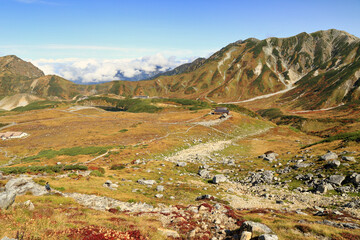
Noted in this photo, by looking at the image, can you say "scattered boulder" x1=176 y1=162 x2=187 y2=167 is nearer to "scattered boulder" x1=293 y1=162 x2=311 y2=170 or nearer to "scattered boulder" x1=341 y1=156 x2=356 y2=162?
"scattered boulder" x1=293 y1=162 x2=311 y2=170

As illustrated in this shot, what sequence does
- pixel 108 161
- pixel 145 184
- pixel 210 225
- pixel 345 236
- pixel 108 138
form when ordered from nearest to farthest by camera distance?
pixel 345 236 → pixel 210 225 → pixel 145 184 → pixel 108 161 → pixel 108 138

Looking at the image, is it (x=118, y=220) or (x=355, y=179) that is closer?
(x=118, y=220)

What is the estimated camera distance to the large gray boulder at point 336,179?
94.7 ft

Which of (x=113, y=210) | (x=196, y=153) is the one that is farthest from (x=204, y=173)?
(x=113, y=210)

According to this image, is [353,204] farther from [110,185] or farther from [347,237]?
[110,185]

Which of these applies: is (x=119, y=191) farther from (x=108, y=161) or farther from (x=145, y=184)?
(x=108, y=161)

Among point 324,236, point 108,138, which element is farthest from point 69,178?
point 108,138

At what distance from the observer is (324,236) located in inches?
571

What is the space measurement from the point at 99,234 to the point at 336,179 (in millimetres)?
34514

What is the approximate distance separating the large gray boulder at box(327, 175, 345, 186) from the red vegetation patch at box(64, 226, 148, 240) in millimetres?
30943

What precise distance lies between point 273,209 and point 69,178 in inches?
1282

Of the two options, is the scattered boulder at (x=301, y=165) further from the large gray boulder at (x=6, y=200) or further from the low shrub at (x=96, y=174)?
the large gray boulder at (x=6, y=200)

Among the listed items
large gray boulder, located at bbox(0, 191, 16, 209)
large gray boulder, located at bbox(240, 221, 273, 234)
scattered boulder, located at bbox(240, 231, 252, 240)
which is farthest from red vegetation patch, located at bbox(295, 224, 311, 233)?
large gray boulder, located at bbox(0, 191, 16, 209)

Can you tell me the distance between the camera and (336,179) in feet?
96.4
